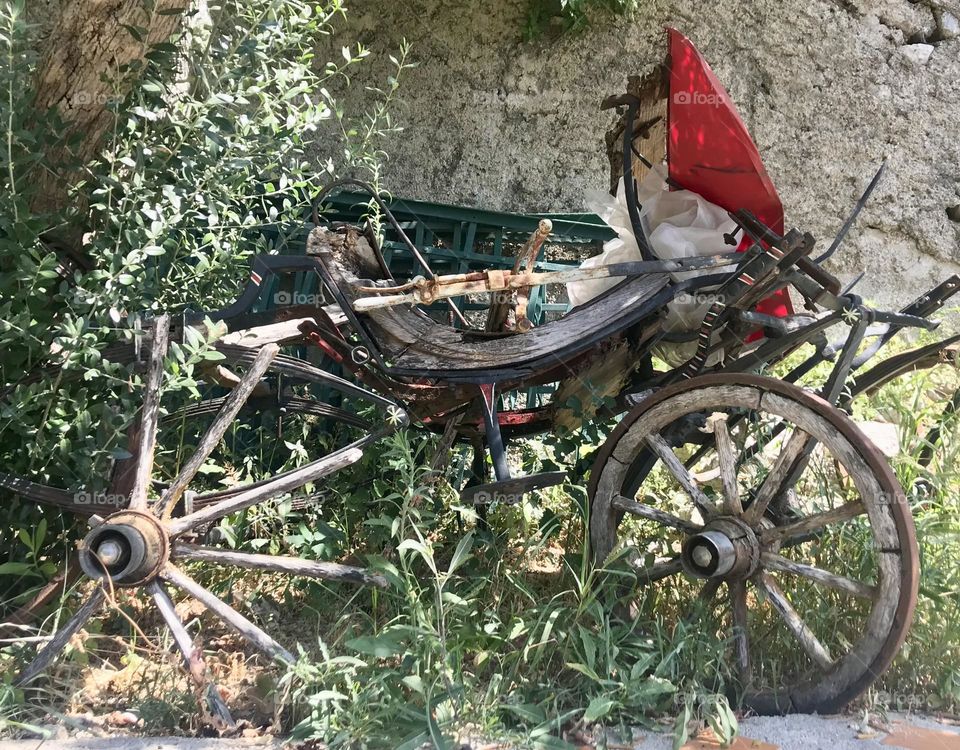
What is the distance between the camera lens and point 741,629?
94.4 inches

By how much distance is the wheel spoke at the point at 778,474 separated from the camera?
2.30 meters

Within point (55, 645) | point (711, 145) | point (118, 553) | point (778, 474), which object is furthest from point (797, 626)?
point (55, 645)

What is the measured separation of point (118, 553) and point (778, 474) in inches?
74.2

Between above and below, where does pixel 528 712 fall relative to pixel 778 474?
below

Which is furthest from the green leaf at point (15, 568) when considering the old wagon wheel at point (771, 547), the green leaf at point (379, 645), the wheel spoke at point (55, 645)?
the old wagon wheel at point (771, 547)

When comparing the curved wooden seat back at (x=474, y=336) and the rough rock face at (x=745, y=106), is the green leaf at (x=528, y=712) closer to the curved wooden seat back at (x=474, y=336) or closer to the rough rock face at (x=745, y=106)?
the curved wooden seat back at (x=474, y=336)

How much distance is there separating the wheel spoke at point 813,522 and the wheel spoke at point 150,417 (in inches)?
71.7

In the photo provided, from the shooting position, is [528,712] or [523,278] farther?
[523,278]

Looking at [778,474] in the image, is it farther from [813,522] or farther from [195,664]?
[195,664]

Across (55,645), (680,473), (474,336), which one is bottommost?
(55,645)

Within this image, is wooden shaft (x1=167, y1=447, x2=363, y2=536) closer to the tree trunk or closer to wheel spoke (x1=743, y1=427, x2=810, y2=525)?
wheel spoke (x1=743, y1=427, x2=810, y2=525)

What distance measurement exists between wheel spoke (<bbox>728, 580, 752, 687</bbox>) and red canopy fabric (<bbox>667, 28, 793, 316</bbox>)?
0.93 m

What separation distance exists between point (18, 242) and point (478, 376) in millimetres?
1583

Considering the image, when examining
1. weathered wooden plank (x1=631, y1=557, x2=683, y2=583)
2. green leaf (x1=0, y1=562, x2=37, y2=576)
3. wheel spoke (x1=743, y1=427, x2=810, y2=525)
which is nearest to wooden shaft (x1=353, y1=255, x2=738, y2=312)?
wheel spoke (x1=743, y1=427, x2=810, y2=525)
